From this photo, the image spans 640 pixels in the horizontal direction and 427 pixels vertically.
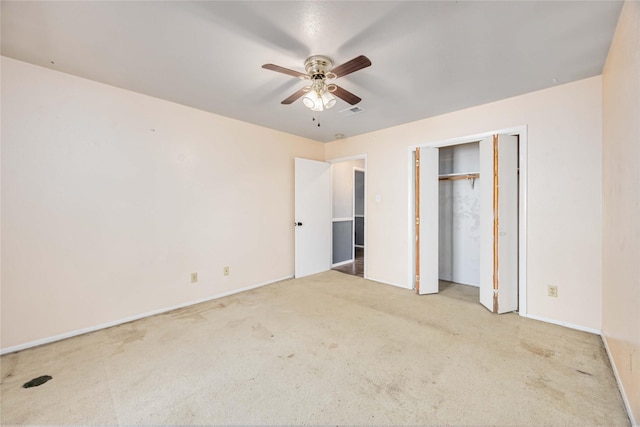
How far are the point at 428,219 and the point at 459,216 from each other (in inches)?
31.4

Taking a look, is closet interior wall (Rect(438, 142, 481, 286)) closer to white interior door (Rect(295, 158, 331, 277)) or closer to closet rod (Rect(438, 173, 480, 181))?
closet rod (Rect(438, 173, 480, 181))

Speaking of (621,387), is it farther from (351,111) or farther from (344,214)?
(344,214)

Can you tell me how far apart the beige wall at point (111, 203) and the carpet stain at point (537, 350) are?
322cm

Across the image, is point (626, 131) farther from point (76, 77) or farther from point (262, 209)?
point (76, 77)

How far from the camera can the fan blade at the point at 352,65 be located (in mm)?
1707

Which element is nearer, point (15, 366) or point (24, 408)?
point (24, 408)

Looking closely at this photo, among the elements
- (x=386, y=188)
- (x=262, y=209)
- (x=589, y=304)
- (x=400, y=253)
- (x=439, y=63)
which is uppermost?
(x=439, y=63)

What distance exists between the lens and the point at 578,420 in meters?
1.44

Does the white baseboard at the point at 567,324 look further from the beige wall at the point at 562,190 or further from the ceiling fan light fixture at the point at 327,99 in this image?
the ceiling fan light fixture at the point at 327,99

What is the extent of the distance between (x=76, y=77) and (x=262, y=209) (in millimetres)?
2428

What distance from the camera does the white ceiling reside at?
5.28 feet

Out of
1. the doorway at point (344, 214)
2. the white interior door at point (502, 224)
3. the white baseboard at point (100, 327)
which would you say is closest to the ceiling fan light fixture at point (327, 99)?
Answer: the white interior door at point (502, 224)

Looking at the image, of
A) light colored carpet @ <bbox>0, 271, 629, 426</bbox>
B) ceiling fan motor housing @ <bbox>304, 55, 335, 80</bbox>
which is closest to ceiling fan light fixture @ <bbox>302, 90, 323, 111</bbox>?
ceiling fan motor housing @ <bbox>304, 55, 335, 80</bbox>

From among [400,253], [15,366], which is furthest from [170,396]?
[400,253]
